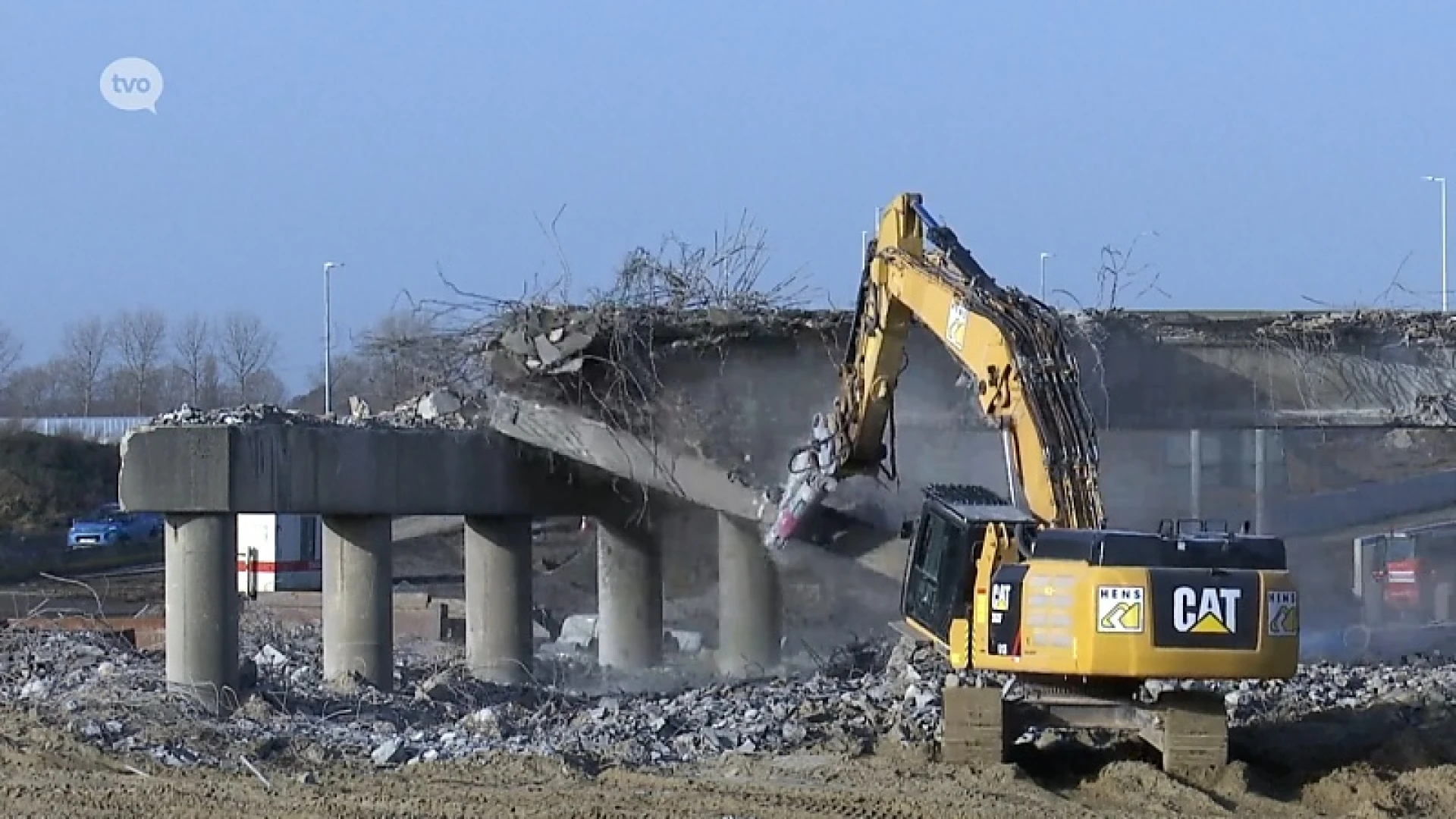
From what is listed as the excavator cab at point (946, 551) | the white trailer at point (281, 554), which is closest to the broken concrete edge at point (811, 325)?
the excavator cab at point (946, 551)

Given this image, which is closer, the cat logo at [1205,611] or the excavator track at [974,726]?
the cat logo at [1205,611]

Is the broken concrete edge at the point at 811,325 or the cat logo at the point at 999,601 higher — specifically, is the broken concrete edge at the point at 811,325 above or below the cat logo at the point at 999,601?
above

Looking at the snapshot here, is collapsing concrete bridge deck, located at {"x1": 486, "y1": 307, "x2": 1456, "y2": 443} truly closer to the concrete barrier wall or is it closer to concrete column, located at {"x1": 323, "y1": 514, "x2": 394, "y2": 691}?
concrete column, located at {"x1": 323, "y1": 514, "x2": 394, "y2": 691}

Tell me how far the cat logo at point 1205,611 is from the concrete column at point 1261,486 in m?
19.4

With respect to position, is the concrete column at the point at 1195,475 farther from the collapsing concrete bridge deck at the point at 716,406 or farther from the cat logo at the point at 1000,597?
the cat logo at the point at 1000,597

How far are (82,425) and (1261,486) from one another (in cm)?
7097

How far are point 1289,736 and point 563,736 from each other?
5.69 m

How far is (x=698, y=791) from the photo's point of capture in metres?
14.5

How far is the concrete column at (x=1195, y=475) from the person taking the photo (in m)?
31.9

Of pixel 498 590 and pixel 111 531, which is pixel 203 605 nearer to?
pixel 498 590

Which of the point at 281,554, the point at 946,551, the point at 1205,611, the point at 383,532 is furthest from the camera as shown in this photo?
the point at 281,554

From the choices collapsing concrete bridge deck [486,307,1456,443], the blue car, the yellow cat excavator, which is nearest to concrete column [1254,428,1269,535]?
collapsing concrete bridge deck [486,307,1456,443]

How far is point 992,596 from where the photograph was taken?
14391mm

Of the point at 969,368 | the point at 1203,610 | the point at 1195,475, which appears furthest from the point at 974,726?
the point at 1195,475
